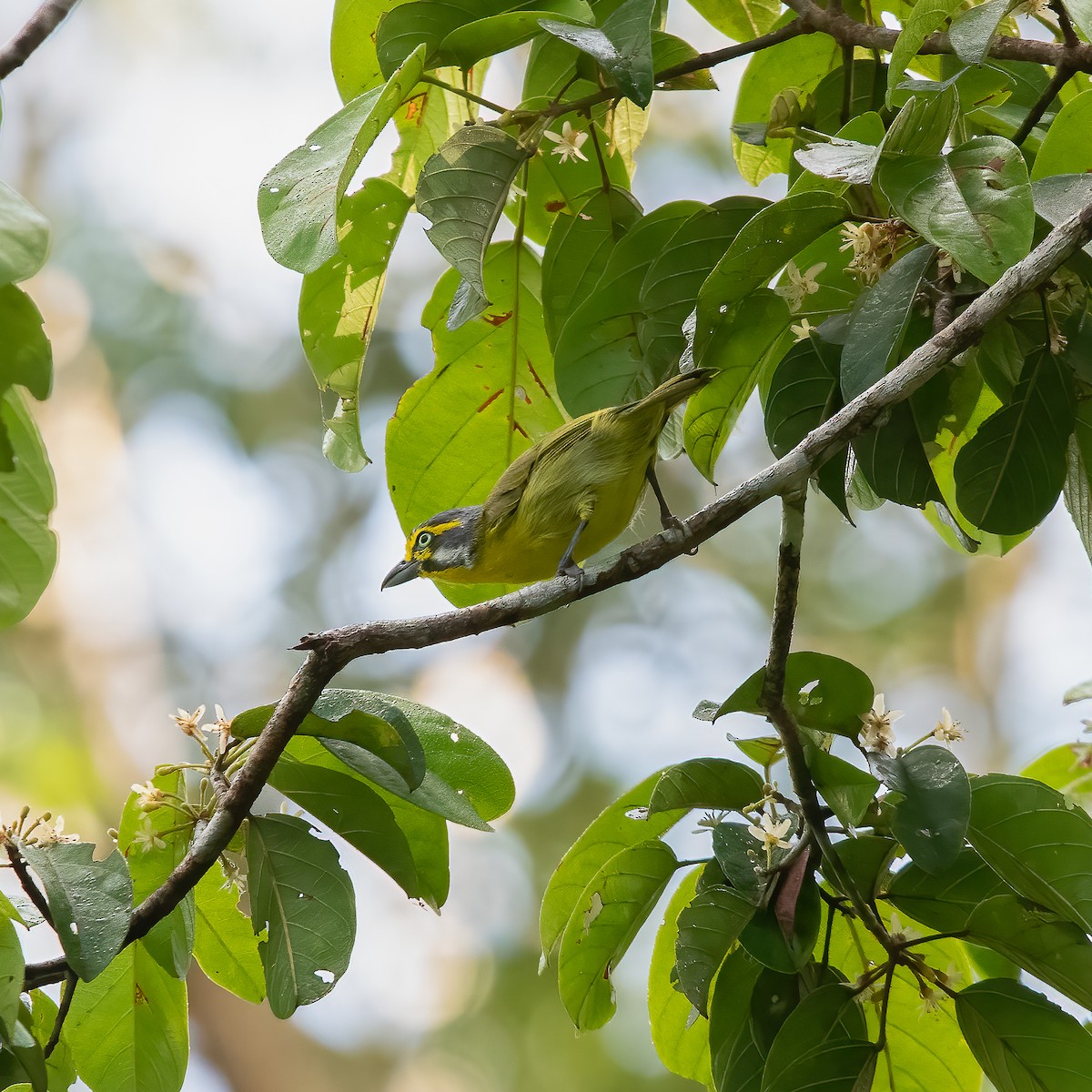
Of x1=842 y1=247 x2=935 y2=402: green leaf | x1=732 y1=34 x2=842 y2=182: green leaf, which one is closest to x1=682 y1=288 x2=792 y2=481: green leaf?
x1=842 y1=247 x2=935 y2=402: green leaf

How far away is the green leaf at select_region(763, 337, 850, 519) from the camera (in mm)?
1811

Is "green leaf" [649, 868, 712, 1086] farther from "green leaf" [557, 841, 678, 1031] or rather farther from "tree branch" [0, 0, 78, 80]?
"tree branch" [0, 0, 78, 80]

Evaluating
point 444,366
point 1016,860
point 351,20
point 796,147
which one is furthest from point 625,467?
point 1016,860

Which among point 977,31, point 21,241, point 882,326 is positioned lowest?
point 21,241

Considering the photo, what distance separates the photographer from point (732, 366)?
1904mm

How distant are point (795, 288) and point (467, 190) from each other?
57 centimetres

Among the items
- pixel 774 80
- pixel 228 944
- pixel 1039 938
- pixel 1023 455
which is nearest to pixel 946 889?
pixel 1039 938

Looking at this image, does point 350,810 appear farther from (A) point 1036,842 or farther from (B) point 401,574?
(B) point 401,574

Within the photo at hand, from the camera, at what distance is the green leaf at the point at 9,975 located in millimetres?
1438

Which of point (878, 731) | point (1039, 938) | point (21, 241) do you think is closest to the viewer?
point (21, 241)

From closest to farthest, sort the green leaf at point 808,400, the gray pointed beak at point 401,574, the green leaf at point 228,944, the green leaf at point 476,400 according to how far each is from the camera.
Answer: the green leaf at point 808,400 < the green leaf at point 228,944 < the green leaf at point 476,400 < the gray pointed beak at point 401,574

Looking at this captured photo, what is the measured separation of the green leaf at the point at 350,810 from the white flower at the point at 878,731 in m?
0.74

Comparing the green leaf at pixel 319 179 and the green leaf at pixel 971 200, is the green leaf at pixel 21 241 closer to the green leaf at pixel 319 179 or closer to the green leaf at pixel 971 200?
the green leaf at pixel 319 179

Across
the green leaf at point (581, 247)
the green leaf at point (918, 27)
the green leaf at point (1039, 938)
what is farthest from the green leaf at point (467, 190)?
the green leaf at point (1039, 938)
